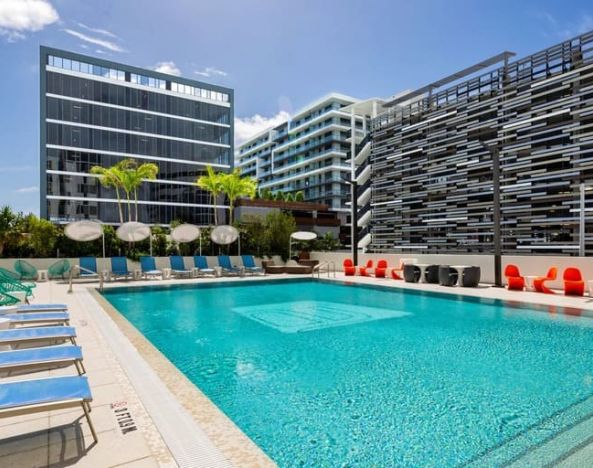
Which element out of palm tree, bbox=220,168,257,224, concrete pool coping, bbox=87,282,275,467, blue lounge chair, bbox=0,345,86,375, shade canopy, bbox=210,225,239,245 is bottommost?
concrete pool coping, bbox=87,282,275,467

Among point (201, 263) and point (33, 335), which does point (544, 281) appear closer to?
point (33, 335)

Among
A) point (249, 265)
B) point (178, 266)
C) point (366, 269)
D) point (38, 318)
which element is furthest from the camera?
point (249, 265)

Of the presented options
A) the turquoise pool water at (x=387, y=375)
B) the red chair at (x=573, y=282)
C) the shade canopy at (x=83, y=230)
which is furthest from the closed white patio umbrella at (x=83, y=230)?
the red chair at (x=573, y=282)

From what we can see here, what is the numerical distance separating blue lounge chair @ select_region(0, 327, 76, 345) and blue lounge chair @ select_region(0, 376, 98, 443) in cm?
171

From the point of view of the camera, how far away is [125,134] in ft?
163

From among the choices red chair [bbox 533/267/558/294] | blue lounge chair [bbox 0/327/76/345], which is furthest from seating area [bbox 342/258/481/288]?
blue lounge chair [bbox 0/327/76/345]

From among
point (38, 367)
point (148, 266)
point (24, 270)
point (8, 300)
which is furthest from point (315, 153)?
point (38, 367)

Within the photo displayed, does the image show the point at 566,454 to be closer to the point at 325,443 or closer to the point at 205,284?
the point at 325,443

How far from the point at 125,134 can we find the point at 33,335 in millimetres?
50711

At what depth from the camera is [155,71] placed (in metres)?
53.0

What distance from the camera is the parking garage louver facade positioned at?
15125 millimetres

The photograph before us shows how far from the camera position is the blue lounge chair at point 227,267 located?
61.7ft

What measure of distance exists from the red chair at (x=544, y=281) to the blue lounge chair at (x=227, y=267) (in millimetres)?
11939

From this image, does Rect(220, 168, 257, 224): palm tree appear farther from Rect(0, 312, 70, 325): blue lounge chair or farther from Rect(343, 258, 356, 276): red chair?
Rect(0, 312, 70, 325): blue lounge chair
